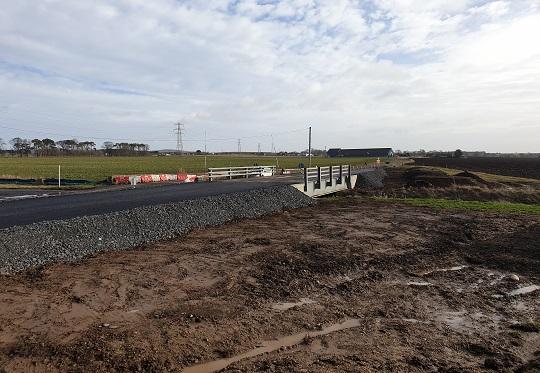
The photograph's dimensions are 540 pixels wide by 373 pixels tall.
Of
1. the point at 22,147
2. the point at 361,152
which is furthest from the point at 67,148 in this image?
the point at 361,152

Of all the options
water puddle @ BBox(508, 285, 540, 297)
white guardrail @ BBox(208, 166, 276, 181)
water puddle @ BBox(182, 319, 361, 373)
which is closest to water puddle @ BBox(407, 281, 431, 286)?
water puddle @ BBox(508, 285, 540, 297)

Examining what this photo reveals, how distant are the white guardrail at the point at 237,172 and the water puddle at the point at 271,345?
27.1 metres

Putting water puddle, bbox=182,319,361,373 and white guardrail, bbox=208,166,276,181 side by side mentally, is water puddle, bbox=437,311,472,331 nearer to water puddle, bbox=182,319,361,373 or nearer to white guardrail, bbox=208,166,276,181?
water puddle, bbox=182,319,361,373

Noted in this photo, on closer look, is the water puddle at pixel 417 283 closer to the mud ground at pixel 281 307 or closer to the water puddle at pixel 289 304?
the mud ground at pixel 281 307

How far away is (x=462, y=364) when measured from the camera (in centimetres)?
597

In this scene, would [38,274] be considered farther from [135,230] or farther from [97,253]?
[135,230]

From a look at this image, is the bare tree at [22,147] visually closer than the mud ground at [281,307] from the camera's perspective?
No

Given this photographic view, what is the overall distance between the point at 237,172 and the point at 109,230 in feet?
79.4

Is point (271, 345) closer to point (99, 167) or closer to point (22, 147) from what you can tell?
point (99, 167)

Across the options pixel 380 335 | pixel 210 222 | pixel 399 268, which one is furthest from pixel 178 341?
pixel 210 222

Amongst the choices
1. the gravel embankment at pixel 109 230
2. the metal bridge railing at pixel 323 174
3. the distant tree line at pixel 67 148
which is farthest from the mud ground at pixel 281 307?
the distant tree line at pixel 67 148

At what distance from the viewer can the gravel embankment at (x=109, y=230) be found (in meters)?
9.98

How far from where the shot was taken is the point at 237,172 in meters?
36.4

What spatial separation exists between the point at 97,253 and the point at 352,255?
21.2 feet
